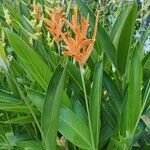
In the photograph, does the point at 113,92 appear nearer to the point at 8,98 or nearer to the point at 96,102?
the point at 96,102

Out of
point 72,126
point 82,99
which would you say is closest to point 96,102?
point 72,126

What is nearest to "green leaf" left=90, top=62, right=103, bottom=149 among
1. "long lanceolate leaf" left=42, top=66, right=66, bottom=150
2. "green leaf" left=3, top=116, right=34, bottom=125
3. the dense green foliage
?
the dense green foliage

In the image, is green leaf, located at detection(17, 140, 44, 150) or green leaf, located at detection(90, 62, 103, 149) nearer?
green leaf, located at detection(90, 62, 103, 149)

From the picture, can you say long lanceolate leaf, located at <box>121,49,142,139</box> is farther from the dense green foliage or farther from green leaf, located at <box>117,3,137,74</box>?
green leaf, located at <box>117,3,137,74</box>

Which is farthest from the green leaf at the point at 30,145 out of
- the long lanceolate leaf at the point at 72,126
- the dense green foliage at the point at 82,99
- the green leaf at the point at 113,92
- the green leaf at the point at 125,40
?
the green leaf at the point at 125,40

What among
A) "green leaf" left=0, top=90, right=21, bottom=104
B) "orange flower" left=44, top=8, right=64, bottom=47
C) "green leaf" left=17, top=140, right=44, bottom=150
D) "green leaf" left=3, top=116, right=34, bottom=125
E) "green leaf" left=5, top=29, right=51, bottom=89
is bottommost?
"green leaf" left=17, top=140, right=44, bottom=150

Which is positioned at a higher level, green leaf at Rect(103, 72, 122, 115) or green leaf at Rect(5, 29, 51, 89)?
green leaf at Rect(5, 29, 51, 89)
